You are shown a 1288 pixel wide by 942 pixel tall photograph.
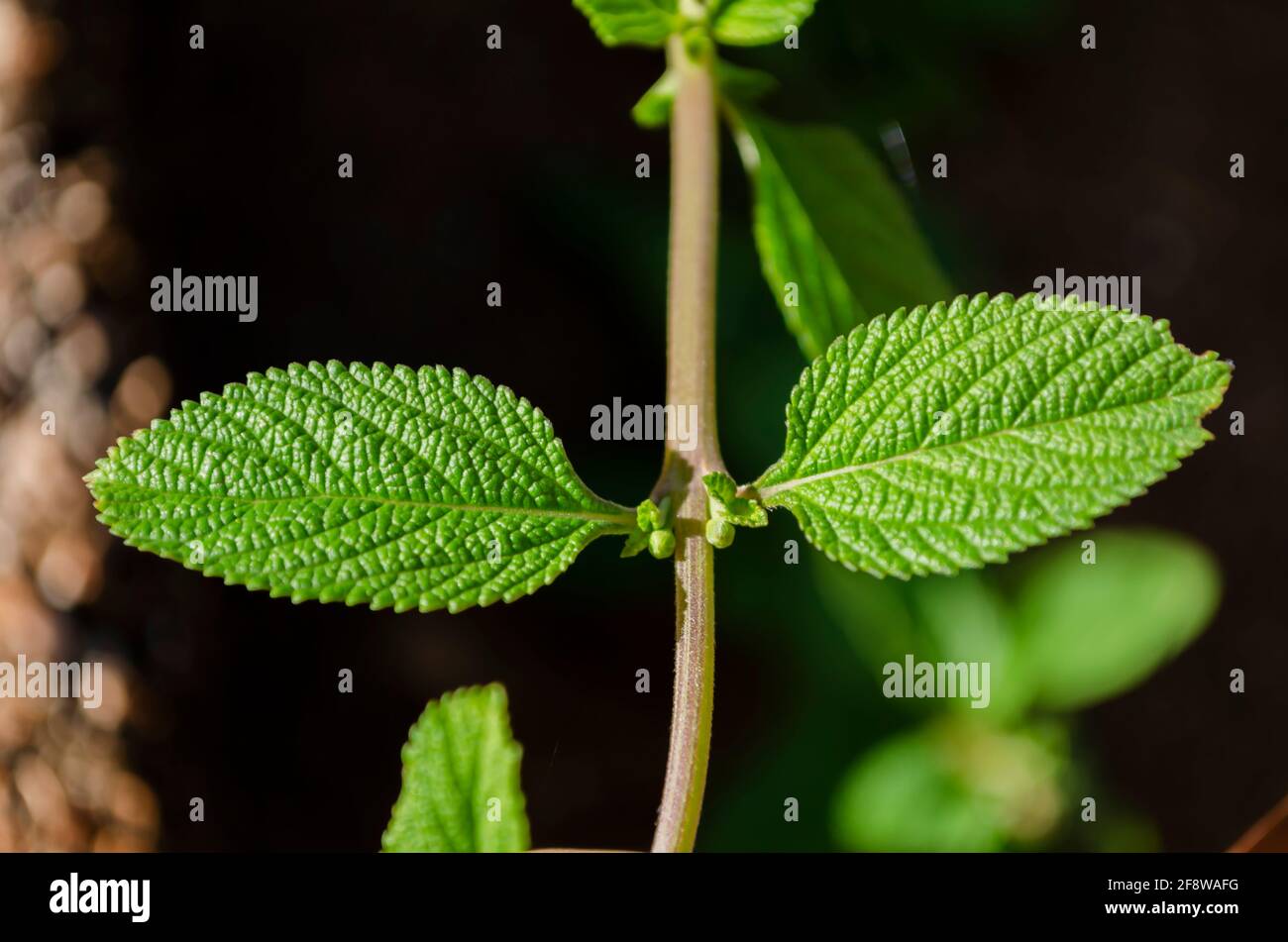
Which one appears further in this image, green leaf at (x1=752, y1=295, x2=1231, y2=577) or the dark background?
the dark background

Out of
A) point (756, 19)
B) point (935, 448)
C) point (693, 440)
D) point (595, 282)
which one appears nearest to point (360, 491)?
point (693, 440)

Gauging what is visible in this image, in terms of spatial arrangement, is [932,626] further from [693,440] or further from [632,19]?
[632,19]

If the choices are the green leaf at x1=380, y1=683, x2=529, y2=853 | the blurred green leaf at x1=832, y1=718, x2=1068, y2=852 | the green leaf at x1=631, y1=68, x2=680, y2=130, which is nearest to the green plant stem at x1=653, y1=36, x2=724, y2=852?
the green leaf at x1=631, y1=68, x2=680, y2=130

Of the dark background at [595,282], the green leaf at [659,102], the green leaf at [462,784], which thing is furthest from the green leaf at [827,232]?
the green leaf at [462,784]

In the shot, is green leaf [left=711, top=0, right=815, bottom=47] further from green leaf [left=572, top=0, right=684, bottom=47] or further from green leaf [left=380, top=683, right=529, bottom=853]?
green leaf [left=380, top=683, right=529, bottom=853]

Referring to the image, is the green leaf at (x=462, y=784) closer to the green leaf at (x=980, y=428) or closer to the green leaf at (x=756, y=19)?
the green leaf at (x=980, y=428)
